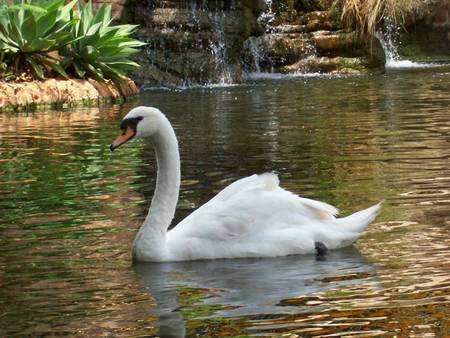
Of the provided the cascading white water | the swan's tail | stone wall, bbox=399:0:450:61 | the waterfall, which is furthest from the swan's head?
stone wall, bbox=399:0:450:61

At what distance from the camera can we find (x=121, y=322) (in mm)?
5668

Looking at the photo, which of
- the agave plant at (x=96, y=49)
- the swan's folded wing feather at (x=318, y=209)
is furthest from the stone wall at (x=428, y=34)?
the swan's folded wing feather at (x=318, y=209)

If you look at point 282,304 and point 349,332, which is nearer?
point 349,332

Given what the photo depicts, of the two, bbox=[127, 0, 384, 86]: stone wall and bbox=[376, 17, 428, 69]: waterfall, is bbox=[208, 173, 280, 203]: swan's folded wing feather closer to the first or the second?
bbox=[127, 0, 384, 86]: stone wall

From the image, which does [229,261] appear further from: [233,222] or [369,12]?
[369,12]

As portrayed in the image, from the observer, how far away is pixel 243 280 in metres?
6.55

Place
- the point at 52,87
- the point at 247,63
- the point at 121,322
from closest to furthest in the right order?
the point at 121,322, the point at 52,87, the point at 247,63

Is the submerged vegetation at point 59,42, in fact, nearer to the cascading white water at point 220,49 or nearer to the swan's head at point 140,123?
the cascading white water at point 220,49

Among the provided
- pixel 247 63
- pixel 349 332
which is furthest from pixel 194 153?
pixel 247 63

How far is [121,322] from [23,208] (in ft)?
12.4

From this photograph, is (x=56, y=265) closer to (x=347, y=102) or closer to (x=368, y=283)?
(x=368, y=283)

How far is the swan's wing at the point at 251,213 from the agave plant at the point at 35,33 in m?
12.9

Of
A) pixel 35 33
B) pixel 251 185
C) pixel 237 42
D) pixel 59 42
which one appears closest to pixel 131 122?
pixel 251 185

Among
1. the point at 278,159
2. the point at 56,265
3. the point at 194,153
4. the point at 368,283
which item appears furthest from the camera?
the point at 194,153
